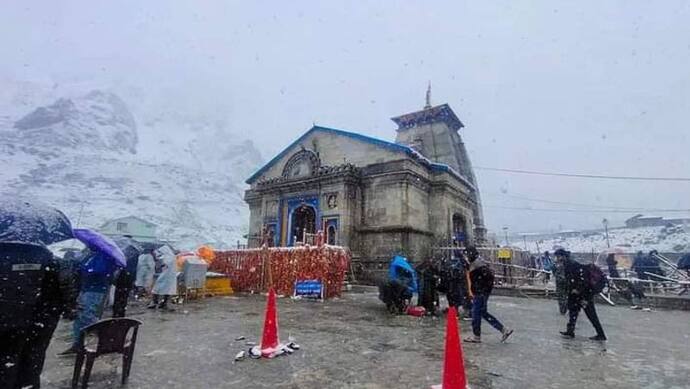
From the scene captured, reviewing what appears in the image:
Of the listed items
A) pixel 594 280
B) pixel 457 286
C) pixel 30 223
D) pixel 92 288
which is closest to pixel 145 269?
pixel 92 288

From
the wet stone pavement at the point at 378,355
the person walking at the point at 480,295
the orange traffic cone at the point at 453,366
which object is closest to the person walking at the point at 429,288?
the wet stone pavement at the point at 378,355

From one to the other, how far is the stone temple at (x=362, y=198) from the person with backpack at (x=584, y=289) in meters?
11.7

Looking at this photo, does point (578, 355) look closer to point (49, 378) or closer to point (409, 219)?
point (49, 378)

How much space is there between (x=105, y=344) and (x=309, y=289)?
381 inches

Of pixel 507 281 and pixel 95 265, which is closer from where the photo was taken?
pixel 95 265

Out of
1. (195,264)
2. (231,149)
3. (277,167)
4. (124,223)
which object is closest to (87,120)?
(231,149)

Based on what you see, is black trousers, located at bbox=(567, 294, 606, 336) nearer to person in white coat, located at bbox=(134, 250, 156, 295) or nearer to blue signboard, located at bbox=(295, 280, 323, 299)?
blue signboard, located at bbox=(295, 280, 323, 299)

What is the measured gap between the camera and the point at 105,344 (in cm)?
416

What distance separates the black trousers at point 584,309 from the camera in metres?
7.09

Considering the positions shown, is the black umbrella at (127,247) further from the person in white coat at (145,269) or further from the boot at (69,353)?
the boot at (69,353)

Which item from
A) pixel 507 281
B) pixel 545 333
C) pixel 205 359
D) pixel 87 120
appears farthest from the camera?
pixel 87 120

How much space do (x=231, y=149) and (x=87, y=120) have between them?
6804 cm

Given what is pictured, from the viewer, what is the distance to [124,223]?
53.3 meters

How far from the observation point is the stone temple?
67.3 ft
